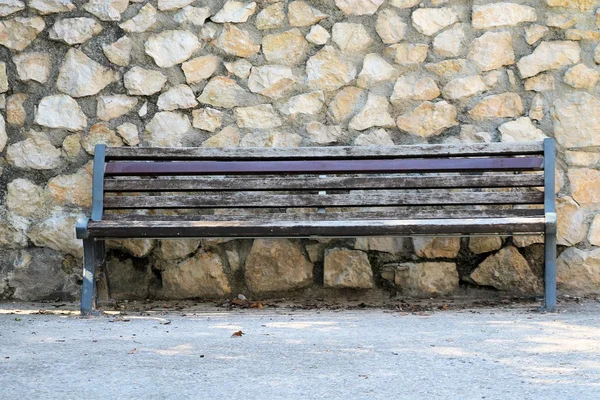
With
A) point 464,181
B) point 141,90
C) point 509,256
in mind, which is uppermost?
point 141,90

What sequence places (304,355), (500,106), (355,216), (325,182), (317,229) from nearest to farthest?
1. (304,355)
2. (317,229)
3. (355,216)
4. (325,182)
5. (500,106)

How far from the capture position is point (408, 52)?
4797 mm

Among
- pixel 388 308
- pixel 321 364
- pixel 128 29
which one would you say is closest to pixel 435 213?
pixel 388 308

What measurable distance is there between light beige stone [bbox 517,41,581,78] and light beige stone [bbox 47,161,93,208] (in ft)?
8.44

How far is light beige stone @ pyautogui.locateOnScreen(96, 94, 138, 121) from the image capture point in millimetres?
4773

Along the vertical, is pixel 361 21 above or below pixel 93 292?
above

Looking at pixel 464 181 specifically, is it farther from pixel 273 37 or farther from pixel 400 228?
pixel 273 37

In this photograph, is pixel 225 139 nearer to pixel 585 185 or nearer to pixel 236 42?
pixel 236 42

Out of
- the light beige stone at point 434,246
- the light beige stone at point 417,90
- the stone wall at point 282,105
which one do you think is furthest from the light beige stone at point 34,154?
the light beige stone at point 434,246

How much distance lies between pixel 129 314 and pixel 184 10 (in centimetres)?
180

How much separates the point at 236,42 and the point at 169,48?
389mm

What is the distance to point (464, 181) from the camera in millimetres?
4422

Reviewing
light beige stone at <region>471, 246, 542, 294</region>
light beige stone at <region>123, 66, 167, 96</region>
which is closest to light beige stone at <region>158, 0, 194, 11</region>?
light beige stone at <region>123, 66, 167, 96</region>

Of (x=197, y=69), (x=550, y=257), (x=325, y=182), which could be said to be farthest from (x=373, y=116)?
(x=550, y=257)
